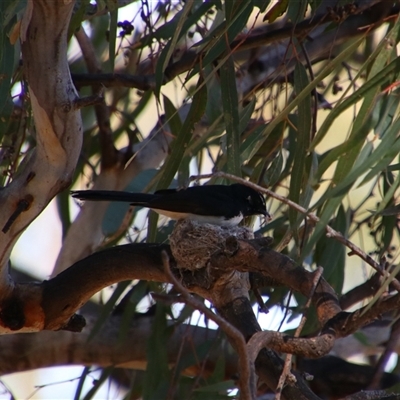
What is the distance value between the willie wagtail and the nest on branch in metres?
0.14

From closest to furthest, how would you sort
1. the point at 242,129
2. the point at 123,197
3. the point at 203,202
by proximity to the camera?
the point at 242,129 < the point at 123,197 < the point at 203,202

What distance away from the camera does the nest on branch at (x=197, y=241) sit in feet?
7.97

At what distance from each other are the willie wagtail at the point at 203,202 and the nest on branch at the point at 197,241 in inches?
5.5

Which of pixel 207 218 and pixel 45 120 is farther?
pixel 207 218

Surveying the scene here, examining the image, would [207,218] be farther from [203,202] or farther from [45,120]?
[45,120]

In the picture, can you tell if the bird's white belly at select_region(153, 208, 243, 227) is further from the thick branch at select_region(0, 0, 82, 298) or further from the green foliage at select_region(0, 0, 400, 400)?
the thick branch at select_region(0, 0, 82, 298)

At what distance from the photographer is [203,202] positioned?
11.1ft

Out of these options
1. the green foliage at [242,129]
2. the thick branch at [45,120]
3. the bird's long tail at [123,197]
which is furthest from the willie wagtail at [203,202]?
the thick branch at [45,120]

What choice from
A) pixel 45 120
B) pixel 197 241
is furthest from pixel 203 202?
pixel 45 120

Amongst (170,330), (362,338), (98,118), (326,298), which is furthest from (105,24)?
(326,298)

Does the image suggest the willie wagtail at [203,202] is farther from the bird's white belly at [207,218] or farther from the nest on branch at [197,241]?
the nest on branch at [197,241]

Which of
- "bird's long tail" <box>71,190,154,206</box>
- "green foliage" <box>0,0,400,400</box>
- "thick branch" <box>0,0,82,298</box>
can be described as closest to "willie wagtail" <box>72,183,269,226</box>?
"bird's long tail" <box>71,190,154,206</box>

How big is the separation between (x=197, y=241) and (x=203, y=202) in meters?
0.77

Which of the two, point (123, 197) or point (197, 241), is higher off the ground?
point (123, 197)
